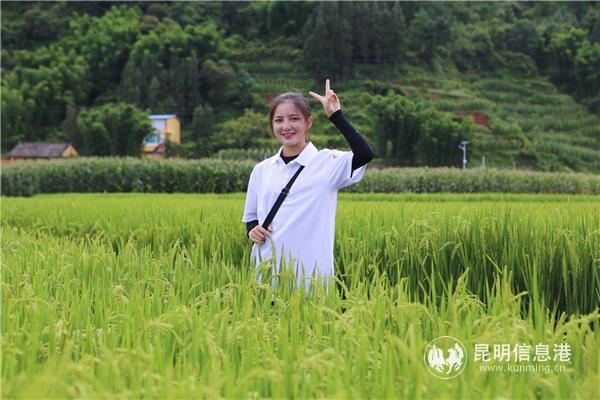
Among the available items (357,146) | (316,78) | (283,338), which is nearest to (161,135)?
(316,78)

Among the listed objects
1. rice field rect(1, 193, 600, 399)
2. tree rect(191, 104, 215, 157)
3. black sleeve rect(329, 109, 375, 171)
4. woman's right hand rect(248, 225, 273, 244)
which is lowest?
rice field rect(1, 193, 600, 399)

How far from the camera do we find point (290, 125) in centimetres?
278

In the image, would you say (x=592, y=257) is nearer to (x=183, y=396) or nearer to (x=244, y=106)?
(x=183, y=396)

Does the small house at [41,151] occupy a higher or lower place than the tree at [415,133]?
lower

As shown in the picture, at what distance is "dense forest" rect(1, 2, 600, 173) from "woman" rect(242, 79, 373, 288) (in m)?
40.0

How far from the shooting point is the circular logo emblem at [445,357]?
132cm

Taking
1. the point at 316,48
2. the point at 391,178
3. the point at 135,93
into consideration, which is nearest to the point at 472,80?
the point at 316,48

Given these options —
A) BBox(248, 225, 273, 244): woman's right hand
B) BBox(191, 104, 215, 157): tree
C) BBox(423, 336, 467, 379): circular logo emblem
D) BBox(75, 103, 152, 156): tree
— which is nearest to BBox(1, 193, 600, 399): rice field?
BBox(423, 336, 467, 379): circular logo emblem

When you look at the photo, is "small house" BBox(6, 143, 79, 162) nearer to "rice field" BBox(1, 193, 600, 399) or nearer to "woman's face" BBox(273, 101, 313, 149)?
"woman's face" BBox(273, 101, 313, 149)

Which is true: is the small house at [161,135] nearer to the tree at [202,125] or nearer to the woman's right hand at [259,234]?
the tree at [202,125]

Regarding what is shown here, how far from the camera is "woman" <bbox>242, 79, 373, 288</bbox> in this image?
2727mm

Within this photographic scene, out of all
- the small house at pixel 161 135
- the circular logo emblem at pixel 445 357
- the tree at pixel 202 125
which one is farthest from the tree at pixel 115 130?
the circular logo emblem at pixel 445 357

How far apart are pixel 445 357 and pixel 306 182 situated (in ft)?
4.88

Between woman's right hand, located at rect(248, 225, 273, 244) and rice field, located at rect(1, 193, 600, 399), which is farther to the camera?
woman's right hand, located at rect(248, 225, 273, 244)
